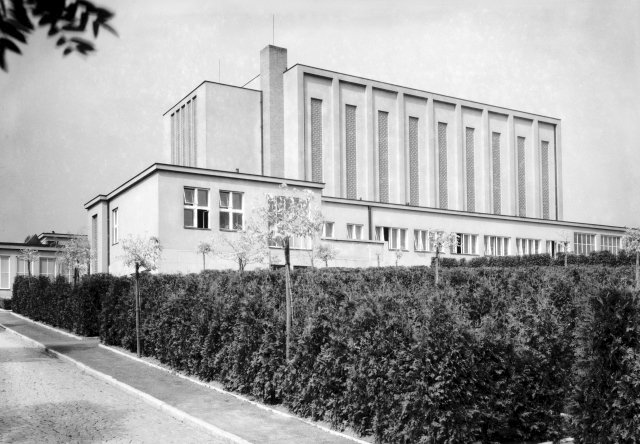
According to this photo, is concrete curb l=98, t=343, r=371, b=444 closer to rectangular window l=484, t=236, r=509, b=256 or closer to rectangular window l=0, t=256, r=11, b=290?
rectangular window l=484, t=236, r=509, b=256

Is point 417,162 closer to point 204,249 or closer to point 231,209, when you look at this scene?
point 231,209

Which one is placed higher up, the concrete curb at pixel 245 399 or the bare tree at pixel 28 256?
the bare tree at pixel 28 256

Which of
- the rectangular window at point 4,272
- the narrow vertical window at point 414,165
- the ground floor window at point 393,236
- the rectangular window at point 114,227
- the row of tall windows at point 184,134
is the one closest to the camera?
the rectangular window at point 114,227

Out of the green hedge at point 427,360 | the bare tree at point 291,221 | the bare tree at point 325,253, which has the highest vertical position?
the bare tree at point 291,221

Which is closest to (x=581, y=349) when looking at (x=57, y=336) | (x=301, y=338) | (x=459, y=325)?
(x=459, y=325)

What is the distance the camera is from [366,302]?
1002 cm

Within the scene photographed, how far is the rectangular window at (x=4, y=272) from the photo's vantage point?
61688 millimetres

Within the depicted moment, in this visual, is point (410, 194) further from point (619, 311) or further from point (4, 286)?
→ point (619, 311)

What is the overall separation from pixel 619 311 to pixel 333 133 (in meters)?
59.8

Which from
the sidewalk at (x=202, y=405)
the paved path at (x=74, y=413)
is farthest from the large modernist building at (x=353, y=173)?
the paved path at (x=74, y=413)

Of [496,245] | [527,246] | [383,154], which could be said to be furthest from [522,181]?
[496,245]

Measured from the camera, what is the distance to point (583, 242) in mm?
63750

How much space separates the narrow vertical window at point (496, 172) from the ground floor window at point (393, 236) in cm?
2906

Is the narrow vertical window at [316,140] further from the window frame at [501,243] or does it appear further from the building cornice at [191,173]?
the building cornice at [191,173]
